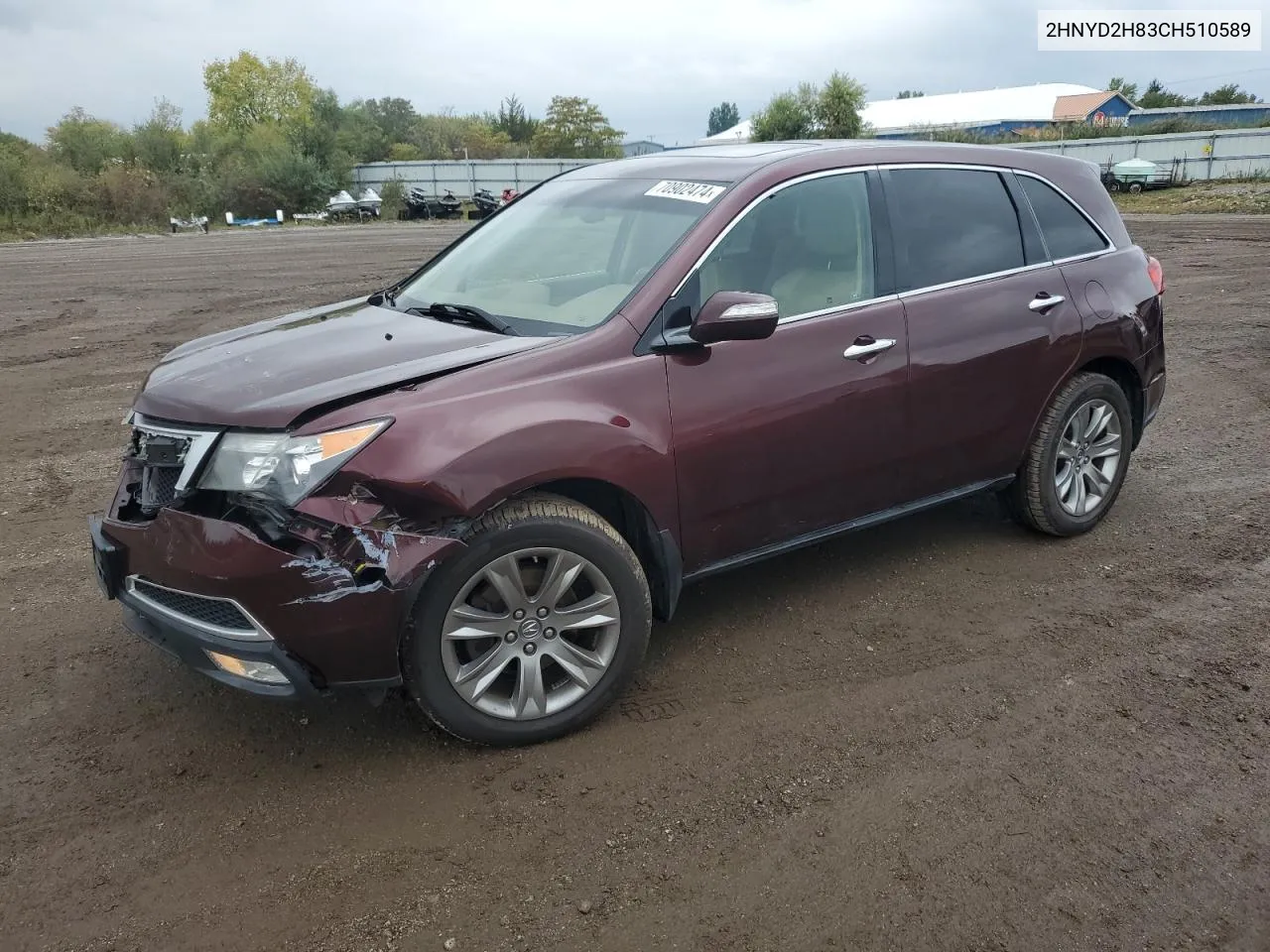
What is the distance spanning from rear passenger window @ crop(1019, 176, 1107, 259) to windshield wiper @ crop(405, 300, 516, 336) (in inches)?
107

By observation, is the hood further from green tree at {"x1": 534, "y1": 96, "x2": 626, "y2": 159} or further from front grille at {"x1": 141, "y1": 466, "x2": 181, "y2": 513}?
green tree at {"x1": 534, "y1": 96, "x2": 626, "y2": 159}

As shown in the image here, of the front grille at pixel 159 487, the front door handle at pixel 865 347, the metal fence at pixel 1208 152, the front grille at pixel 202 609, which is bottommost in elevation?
the front grille at pixel 202 609

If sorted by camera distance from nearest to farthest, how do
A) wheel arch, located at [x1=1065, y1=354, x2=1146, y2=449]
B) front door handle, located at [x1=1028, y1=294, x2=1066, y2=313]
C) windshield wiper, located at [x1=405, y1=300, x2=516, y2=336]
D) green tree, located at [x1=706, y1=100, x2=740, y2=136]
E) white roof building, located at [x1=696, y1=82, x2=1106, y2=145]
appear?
windshield wiper, located at [x1=405, y1=300, x2=516, y2=336] → front door handle, located at [x1=1028, y1=294, x2=1066, y2=313] → wheel arch, located at [x1=1065, y1=354, x2=1146, y2=449] → white roof building, located at [x1=696, y1=82, x2=1106, y2=145] → green tree, located at [x1=706, y1=100, x2=740, y2=136]

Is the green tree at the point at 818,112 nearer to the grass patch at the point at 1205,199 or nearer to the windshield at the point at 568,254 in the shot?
the grass patch at the point at 1205,199

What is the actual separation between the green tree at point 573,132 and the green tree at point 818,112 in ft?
74.3

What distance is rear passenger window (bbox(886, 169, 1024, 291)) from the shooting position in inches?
159

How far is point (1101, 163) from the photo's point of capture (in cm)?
4159

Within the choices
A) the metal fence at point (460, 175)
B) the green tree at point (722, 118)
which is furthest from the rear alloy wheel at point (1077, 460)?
the green tree at point (722, 118)


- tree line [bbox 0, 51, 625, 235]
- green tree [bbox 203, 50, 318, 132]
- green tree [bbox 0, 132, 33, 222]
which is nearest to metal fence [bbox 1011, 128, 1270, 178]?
tree line [bbox 0, 51, 625, 235]

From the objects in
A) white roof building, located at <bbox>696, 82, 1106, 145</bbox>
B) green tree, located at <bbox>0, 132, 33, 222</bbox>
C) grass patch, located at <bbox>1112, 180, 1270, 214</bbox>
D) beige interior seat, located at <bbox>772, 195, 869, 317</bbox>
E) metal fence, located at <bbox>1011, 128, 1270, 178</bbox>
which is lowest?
beige interior seat, located at <bbox>772, 195, 869, 317</bbox>

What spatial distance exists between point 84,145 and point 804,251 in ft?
190

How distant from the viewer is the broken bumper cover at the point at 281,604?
276 cm

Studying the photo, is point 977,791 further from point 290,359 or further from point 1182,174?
point 1182,174

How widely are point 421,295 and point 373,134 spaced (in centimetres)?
6833
